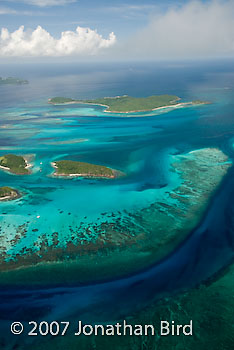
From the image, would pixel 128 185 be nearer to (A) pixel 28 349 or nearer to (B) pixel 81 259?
(B) pixel 81 259

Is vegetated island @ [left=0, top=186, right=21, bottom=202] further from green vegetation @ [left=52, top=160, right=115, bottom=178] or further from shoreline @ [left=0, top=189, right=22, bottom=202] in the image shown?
green vegetation @ [left=52, top=160, right=115, bottom=178]

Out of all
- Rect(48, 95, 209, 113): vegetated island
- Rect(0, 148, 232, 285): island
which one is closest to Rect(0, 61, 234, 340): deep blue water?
Rect(0, 148, 232, 285): island

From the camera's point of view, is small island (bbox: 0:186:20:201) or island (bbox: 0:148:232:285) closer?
island (bbox: 0:148:232:285)

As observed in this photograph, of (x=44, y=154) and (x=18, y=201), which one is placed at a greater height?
(x=44, y=154)

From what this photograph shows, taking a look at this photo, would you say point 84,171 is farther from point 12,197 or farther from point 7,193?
point 7,193

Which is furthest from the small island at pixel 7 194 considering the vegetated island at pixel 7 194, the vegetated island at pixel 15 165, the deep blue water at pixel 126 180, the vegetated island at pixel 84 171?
the vegetated island at pixel 84 171

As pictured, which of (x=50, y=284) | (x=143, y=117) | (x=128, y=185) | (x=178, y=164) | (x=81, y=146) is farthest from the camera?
(x=143, y=117)

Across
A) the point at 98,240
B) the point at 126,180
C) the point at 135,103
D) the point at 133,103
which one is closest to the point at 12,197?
the point at 98,240

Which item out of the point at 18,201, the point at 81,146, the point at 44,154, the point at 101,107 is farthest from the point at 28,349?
the point at 101,107
